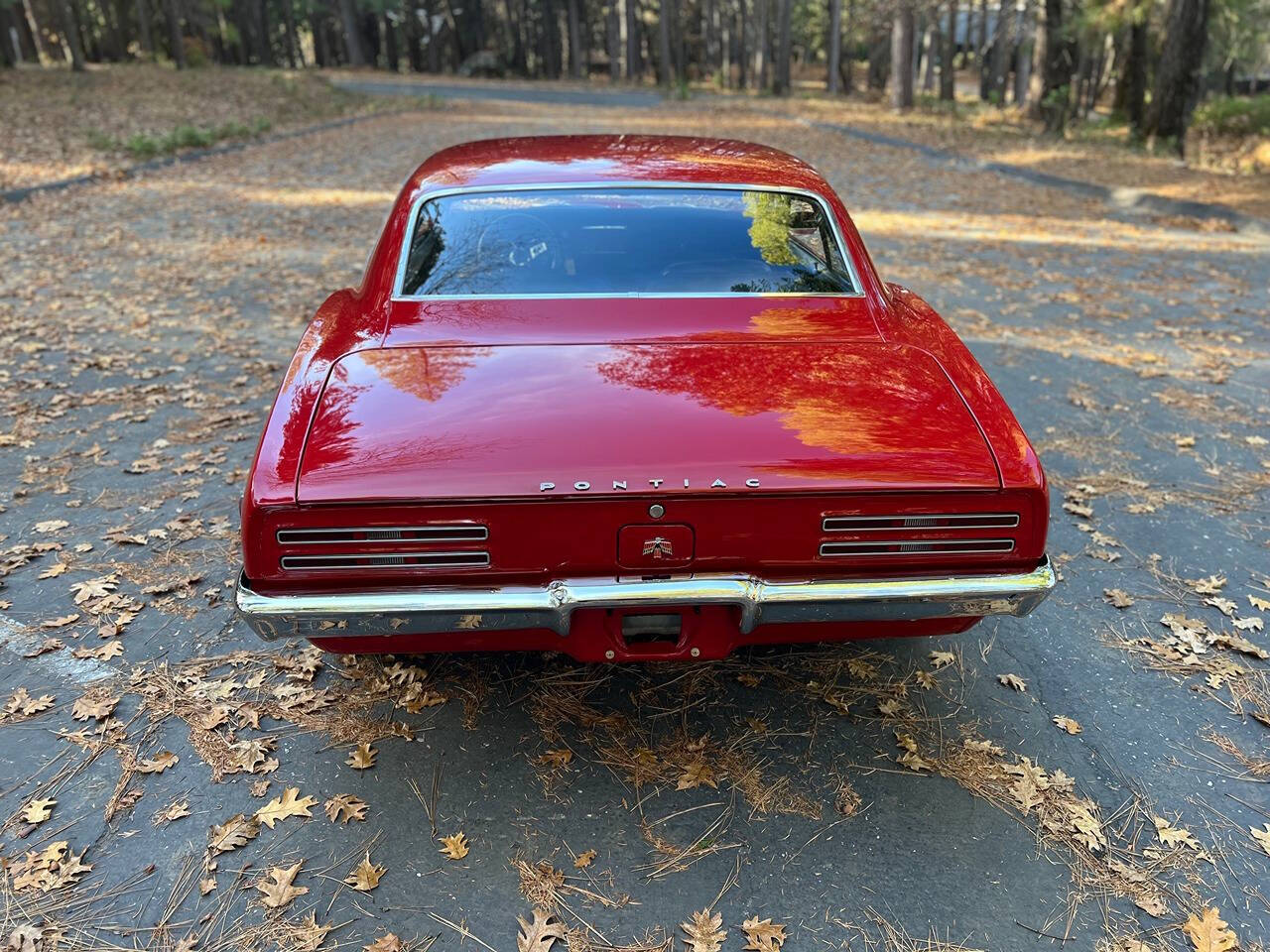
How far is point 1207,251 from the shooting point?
9.91 m

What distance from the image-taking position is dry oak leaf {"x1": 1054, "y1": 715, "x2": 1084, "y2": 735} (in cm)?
303

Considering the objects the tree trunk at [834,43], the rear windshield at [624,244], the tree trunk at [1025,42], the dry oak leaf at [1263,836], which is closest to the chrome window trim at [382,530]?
the rear windshield at [624,244]

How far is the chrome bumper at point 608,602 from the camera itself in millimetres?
2416

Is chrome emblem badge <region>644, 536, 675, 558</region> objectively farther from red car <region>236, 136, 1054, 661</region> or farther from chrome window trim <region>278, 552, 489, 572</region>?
chrome window trim <region>278, 552, 489, 572</region>

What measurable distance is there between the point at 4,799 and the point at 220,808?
2.09 feet

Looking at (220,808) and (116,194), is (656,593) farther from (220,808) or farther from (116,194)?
(116,194)

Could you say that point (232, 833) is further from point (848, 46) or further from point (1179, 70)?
point (848, 46)

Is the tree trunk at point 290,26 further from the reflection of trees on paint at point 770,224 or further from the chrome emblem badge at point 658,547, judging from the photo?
the chrome emblem badge at point 658,547

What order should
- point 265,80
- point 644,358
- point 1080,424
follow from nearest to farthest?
point 644,358, point 1080,424, point 265,80

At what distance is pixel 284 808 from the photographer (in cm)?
269

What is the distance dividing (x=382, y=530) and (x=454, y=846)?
91cm

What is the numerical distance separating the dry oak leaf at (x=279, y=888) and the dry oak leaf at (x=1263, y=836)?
262 centimetres

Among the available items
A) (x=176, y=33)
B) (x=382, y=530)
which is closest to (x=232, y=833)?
(x=382, y=530)

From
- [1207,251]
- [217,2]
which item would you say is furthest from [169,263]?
[217,2]
